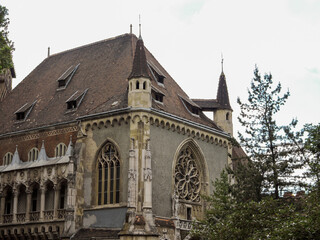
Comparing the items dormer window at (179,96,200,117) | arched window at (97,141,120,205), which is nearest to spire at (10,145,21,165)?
arched window at (97,141,120,205)

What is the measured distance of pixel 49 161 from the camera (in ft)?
123

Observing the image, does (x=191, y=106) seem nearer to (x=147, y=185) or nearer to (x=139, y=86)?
(x=139, y=86)

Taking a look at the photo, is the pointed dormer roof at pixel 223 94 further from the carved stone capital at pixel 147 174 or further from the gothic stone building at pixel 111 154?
the carved stone capital at pixel 147 174

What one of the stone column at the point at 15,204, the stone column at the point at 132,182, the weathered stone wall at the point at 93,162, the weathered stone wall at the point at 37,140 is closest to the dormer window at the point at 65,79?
the weathered stone wall at the point at 37,140

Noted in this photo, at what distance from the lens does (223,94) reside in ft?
146

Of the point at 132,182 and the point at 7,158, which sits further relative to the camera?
→ the point at 7,158

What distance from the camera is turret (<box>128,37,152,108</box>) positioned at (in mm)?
35500

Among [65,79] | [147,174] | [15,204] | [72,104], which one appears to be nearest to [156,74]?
[72,104]

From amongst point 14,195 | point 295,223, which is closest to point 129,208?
point 14,195

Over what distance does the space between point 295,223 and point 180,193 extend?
1791cm

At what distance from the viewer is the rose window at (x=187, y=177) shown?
124 feet

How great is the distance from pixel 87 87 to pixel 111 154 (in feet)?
21.7

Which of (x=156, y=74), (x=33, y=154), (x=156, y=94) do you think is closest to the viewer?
(x=156, y=94)

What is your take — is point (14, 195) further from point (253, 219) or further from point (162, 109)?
point (253, 219)
